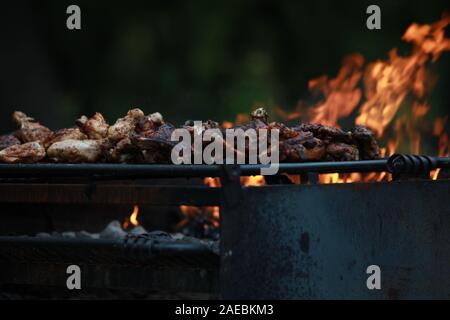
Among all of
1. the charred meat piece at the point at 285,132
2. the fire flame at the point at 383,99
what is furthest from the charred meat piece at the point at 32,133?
the charred meat piece at the point at 285,132

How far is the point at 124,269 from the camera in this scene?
2.98 metres

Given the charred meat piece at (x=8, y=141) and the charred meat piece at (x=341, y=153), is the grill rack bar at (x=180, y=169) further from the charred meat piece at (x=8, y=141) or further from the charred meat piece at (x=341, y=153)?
the charred meat piece at (x=8, y=141)

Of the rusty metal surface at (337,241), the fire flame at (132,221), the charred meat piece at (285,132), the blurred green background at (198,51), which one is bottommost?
the fire flame at (132,221)

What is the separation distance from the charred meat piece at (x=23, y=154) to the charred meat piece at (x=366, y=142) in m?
1.48

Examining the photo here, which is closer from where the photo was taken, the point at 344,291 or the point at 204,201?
the point at 204,201

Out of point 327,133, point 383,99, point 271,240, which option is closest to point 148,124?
point 327,133

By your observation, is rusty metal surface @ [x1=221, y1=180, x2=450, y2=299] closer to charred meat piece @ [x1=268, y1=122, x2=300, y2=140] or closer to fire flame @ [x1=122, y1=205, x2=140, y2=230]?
charred meat piece @ [x1=268, y1=122, x2=300, y2=140]

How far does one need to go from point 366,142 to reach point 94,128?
4.35ft

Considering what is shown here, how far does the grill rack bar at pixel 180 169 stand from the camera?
2.78 meters

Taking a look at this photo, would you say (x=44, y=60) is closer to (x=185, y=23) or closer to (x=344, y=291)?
(x=185, y=23)

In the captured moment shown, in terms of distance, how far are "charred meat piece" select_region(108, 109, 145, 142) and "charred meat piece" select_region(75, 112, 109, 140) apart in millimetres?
153

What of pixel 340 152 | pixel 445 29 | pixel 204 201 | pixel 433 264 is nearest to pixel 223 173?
pixel 204 201

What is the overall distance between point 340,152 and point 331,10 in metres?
3.35

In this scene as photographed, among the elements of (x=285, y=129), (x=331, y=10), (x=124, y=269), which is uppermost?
(x=331, y=10)
